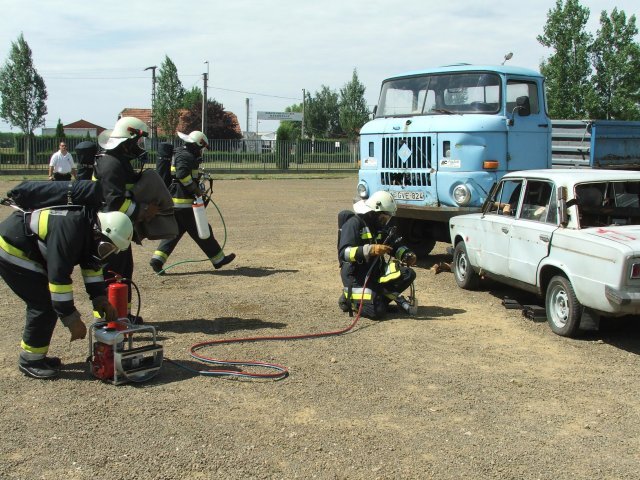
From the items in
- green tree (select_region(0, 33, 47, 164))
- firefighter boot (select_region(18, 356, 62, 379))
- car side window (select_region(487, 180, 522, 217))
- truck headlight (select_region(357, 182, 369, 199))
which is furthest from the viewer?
green tree (select_region(0, 33, 47, 164))

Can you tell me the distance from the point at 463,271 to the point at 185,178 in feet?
13.6

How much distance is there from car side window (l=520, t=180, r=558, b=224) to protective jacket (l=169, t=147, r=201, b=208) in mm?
4688


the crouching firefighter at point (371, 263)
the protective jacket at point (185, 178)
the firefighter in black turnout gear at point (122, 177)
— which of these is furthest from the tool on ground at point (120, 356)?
the protective jacket at point (185, 178)

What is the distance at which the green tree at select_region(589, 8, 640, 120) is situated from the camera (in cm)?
3425

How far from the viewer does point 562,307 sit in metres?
6.91

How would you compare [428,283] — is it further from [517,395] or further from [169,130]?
[169,130]

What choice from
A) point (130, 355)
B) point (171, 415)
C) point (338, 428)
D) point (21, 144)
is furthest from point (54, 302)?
point (21, 144)

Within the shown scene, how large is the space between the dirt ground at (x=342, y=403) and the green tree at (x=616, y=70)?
98.4 ft

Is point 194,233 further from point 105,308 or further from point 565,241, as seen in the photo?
point 565,241

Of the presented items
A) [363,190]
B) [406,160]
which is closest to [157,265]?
[363,190]

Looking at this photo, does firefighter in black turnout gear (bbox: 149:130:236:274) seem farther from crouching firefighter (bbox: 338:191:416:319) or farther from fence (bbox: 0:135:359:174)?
fence (bbox: 0:135:359:174)

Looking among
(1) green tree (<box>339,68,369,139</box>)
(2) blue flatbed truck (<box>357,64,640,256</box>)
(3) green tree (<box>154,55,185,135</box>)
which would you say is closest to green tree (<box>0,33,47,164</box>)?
(3) green tree (<box>154,55,185,135</box>)

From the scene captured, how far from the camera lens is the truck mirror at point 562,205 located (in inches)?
274

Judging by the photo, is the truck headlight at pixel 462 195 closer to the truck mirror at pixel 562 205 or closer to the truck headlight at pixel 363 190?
the truck headlight at pixel 363 190
